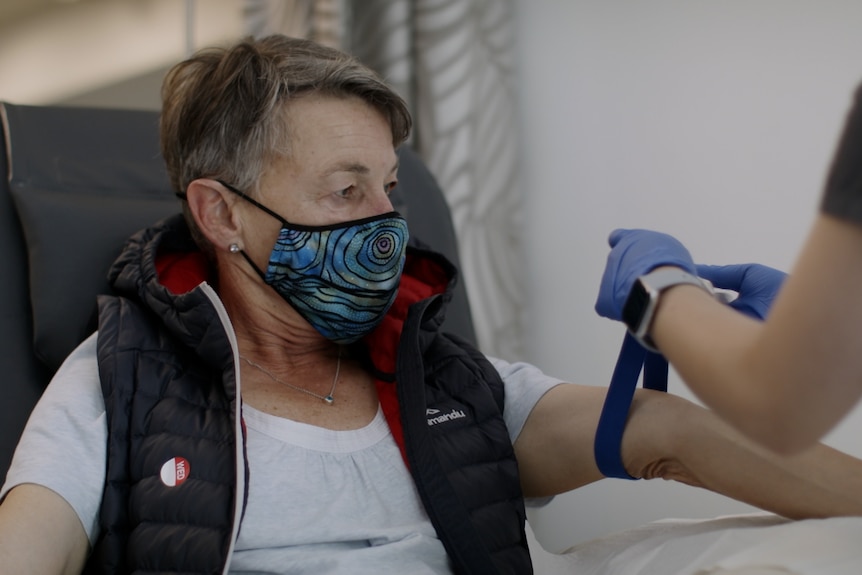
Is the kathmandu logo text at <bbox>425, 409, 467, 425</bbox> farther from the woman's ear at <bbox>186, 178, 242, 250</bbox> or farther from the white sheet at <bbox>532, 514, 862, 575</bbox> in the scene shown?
the woman's ear at <bbox>186, 178, 242, 250</bbox>

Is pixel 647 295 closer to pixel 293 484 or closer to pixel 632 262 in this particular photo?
pixel 632 262

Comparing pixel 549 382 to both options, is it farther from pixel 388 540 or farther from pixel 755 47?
pixel 755 47

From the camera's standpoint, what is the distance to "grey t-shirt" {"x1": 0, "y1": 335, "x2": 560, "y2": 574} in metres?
1.24

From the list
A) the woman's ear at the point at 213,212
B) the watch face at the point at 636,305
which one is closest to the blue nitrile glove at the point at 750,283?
the watch face at the point at 636,305

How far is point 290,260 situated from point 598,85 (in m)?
1.13

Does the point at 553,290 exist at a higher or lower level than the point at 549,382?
lower

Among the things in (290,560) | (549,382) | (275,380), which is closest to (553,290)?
(549,382)

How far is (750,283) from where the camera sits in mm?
1237

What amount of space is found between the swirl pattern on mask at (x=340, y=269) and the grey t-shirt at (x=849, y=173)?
2.75 ft

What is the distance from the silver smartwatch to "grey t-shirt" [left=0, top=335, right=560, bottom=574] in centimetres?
57

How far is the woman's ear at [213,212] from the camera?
59.9 inches

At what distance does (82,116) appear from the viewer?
1804 millimetres

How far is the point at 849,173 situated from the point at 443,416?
84 cm

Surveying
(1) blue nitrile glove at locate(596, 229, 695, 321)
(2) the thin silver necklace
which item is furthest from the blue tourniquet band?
(2) the thin silver necklace
